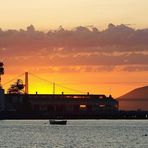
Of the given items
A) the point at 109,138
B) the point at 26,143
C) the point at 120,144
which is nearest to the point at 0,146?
the point at 26,143

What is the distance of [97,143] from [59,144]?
6.09m

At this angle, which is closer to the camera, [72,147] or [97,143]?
[72,147]

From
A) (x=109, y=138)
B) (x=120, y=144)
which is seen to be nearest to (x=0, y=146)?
(x=120, y=144)

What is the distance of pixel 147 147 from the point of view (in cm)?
12812

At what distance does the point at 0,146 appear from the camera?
12988 centimetres

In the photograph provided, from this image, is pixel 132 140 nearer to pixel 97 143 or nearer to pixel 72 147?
pixel 97 143

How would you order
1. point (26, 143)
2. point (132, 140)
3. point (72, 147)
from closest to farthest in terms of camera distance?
point (72, 147) < point (26, 143) < point (132, 140)

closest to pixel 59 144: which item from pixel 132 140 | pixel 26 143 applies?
pixel 26 143

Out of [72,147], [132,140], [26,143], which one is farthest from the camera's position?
[132,140]

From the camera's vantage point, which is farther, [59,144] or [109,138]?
[109,138]

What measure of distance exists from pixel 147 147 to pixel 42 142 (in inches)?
706

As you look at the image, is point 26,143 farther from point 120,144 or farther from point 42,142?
point 120,144

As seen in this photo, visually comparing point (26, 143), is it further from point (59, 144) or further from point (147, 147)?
point (147, 147)

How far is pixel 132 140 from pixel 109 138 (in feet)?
22.3
